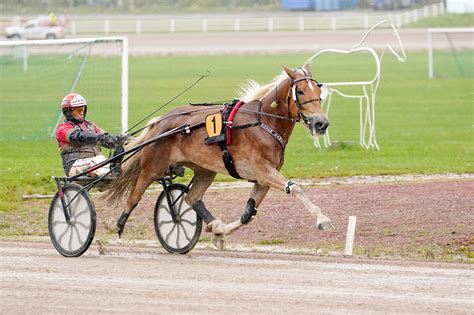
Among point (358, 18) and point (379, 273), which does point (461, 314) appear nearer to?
point (379, 273)

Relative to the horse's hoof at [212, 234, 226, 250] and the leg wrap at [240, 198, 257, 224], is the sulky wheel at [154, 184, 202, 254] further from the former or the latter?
the leg wrap at [240, 198, 257, 224]

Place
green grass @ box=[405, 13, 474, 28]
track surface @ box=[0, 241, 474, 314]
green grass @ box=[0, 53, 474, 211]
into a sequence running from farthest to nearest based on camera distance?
green grass @ box=[405, 13, 474, 28] → green grass @ box=[0, 53, 474, 211] → track surface @ box=[0, 241, 474, 314]

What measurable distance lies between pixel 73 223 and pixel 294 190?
2.41 metres

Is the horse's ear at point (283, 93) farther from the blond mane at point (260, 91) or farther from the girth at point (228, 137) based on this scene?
the girth at point (228, 137)

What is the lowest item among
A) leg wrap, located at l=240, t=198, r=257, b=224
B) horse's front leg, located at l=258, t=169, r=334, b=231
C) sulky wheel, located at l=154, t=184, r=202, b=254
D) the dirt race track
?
the dirt race track

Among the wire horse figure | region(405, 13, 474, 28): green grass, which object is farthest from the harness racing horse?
region(405, 13, 474, 28): green grass

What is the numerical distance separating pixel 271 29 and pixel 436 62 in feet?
57.2

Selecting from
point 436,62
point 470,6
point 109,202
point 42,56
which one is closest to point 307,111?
point 109,202

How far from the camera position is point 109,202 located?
41.8ft

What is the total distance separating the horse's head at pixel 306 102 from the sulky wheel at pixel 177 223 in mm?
1634

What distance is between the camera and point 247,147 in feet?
38.1

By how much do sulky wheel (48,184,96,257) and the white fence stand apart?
44.3 meters

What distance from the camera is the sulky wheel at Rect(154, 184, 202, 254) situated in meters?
12.4

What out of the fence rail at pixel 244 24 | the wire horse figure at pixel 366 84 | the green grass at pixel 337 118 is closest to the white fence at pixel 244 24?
the fence rail at pixel 244 24
